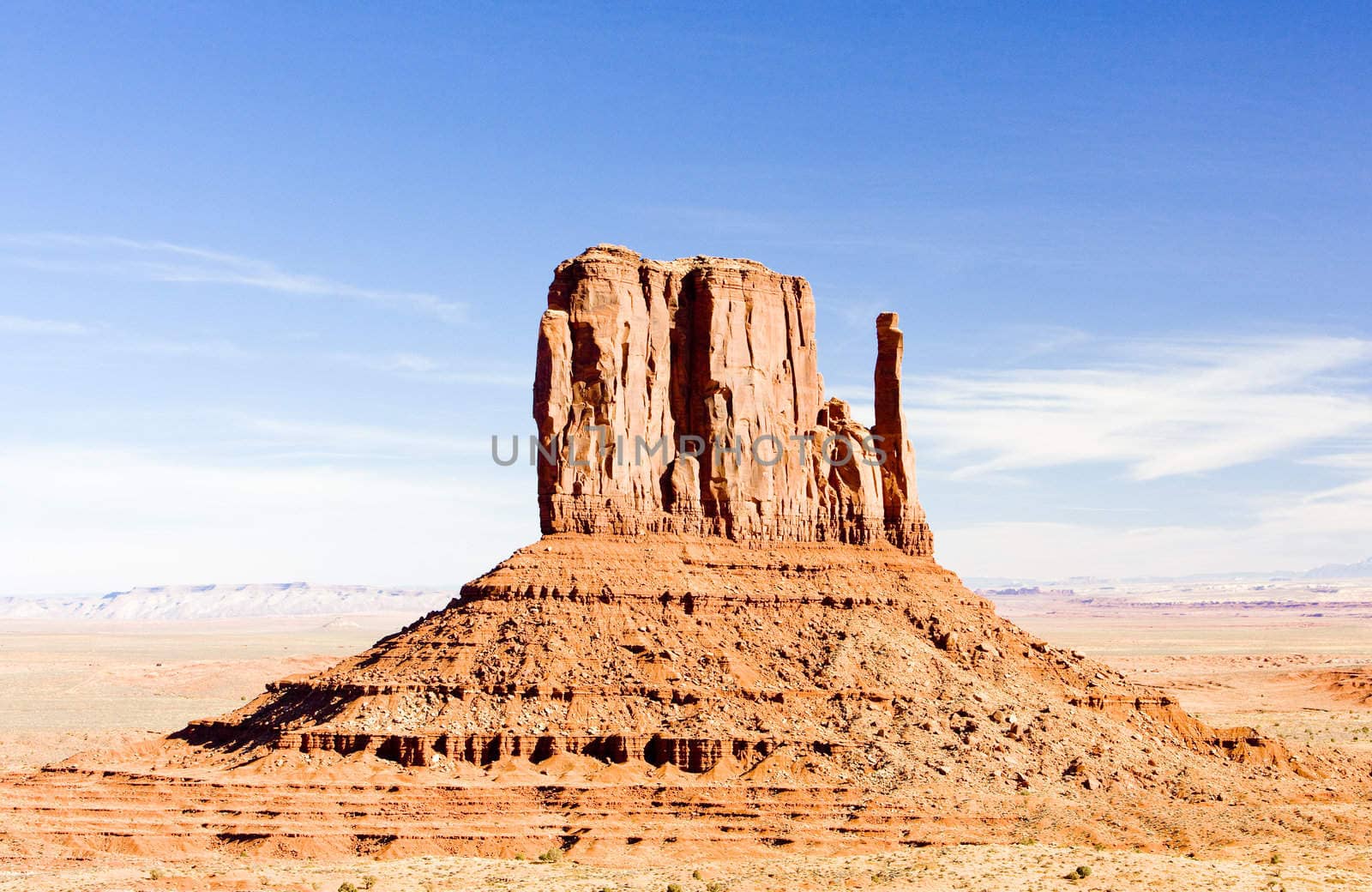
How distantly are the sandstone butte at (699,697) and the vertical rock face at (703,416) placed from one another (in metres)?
0.14

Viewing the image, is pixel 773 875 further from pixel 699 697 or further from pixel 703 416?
pixel 703 416

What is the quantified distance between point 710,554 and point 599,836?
19.9 meters

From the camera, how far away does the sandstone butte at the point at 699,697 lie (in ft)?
231

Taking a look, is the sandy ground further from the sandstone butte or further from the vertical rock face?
the vertical rock face

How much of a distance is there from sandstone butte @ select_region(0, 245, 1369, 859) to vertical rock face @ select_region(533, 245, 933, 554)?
14cm

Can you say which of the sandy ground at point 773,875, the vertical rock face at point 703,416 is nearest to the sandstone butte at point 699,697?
the vertical rock face at point 703,416

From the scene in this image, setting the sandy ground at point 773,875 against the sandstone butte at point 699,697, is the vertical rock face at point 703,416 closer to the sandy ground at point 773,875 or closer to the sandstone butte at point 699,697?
the sandstone butte at point 699,697

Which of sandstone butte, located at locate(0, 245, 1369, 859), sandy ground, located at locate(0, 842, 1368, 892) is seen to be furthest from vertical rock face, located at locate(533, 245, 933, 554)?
sandy ground, located at locate(0, 842, 1368, 892)

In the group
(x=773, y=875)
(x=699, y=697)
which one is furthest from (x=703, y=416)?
(x=773, y=875)

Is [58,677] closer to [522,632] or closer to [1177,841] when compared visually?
[522,632]

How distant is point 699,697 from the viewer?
251 ft

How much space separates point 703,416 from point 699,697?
15819 millimetres

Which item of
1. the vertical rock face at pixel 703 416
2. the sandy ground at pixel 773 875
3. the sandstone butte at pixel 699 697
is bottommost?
the sandy ground at pixel 773 875

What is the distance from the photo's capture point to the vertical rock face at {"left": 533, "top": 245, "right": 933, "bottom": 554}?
84.8 metres
